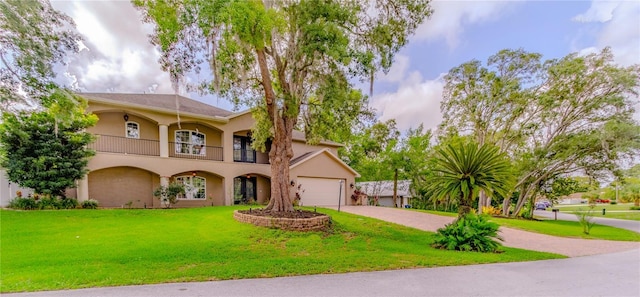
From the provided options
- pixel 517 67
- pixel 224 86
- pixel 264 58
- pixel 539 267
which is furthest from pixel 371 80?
pixel 517 67

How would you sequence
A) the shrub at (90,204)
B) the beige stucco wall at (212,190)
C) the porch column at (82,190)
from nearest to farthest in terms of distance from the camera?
1. the shrub at (90,204)
2. the porch column at (82,190)
3. the beige stucco wall at (212,190)

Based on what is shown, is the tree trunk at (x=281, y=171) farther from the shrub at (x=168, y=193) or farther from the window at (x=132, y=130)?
the window at (x=132, y=130)

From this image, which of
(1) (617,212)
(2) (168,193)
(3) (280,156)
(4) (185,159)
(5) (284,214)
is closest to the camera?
(5) (284,214)

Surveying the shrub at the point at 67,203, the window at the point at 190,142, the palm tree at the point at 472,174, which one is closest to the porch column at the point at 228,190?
the window at the point at 190,142

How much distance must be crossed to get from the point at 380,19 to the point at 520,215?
20116mm

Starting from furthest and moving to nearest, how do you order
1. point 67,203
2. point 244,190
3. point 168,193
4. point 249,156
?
point 249,156
point 244,190
point 168,193
point 67,203

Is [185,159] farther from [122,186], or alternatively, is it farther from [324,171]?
[324,171]

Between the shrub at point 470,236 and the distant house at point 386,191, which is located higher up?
the shrub at point 470,236

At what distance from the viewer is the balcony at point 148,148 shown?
15766 millimetres

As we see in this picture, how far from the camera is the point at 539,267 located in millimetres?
7254

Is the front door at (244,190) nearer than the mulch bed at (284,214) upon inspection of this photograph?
No

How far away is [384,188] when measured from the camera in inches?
1415

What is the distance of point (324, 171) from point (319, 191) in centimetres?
144

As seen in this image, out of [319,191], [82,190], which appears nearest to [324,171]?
[319,191]
